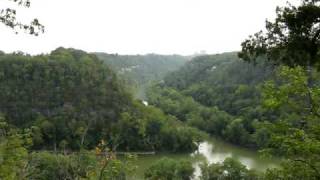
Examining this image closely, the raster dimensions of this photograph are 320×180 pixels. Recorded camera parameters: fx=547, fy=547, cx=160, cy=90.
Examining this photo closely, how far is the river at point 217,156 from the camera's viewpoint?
51469mm

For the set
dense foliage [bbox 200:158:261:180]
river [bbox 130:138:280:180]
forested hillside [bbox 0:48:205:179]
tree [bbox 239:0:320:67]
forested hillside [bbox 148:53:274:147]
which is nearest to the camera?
tree [bbox 239:0:320:67]

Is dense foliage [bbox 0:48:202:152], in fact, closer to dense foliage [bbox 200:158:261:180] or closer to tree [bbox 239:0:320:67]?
dense foliage [bbox 200:158:261:180]

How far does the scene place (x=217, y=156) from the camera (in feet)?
184

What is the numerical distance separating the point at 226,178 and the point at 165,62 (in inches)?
5836

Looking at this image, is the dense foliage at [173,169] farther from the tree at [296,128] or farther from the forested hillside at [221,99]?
the tree at [296,128]

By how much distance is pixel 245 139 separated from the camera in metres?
62.4

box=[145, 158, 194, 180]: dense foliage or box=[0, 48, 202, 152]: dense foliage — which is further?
box=[0, 48, 202, 152]: dense foliage

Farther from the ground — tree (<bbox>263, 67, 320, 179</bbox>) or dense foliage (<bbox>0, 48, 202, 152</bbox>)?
tree (<bbox>263, 67, 320, 179</bbox>)

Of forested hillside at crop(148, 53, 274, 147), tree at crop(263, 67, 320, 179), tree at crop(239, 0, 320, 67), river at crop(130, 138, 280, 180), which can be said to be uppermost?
tree at crop(239, 0, 320, 67)

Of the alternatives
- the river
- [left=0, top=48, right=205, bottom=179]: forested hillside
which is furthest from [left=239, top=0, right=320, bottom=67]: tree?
[left=0, top=48, right=205, bottom=179]: forested hillside

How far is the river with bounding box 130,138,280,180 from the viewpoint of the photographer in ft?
169

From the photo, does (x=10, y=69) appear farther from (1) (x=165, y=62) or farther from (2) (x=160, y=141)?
(1) (x=165, y=62)

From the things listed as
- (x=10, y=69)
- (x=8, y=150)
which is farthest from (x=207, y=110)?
(x=8, y=150)

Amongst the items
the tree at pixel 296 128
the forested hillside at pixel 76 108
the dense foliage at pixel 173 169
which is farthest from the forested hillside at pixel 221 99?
the tree at pixel 296 128
